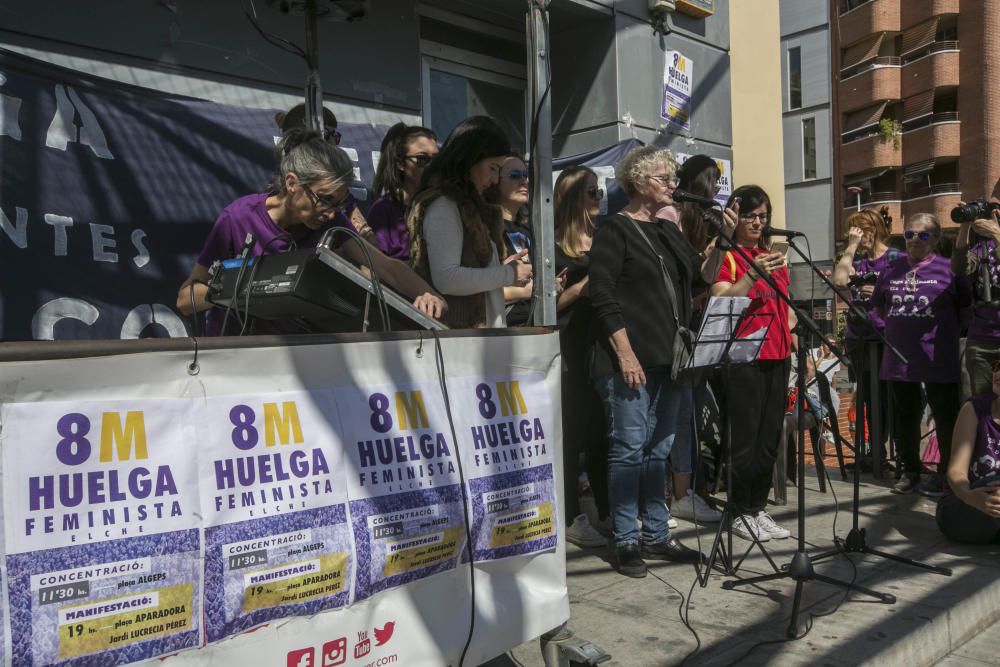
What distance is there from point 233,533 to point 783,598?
105 inches

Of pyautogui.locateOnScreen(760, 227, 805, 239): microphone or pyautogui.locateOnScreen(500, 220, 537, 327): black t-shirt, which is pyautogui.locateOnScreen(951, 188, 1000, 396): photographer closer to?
Answer: pyautogui.locateOnScreen(760, 227, 805, 239): microphone

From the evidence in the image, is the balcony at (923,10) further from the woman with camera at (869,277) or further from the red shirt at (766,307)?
the red shirt at (766,307)

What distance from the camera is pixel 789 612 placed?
11.9 ft

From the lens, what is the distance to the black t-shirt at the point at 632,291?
4039 mm

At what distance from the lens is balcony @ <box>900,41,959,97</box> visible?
3778 centimetres

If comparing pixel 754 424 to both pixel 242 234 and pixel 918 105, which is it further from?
pixel 918 105

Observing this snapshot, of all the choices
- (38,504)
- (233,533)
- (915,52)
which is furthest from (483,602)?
(915,52)

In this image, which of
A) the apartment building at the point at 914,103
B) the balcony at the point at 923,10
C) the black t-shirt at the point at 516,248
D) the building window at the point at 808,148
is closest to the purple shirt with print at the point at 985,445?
the black t-shirt at the point at 516,248

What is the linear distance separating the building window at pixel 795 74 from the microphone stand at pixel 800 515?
3934 cm

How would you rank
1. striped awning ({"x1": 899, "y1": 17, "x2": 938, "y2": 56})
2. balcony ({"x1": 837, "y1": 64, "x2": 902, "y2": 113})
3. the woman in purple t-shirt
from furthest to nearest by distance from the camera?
balcony ({"x1": 837, "y1": 64, "x2": 902, "y2": 113}) < striped awning ({"x1": 899, "y1": 17, "x2": 938, "y2": 56}) < the woman in purple t-shirt

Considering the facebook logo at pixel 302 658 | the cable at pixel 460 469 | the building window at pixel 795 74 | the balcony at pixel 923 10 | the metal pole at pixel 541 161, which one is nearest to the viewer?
the facebook logo at pixel 302 658

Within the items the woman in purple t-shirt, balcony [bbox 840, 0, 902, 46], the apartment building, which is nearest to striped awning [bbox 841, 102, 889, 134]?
the apartment building

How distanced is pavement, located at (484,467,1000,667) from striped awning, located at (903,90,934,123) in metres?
39.1

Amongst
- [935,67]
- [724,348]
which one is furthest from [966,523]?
[935,67]
